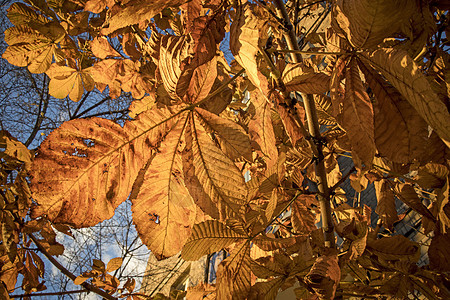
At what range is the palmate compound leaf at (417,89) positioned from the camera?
0.91ft

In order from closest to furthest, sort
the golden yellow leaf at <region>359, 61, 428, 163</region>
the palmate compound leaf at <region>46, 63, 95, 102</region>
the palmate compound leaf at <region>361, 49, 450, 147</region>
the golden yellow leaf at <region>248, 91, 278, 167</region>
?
the palmate compound leaf at <region>361, 49, 450, 147</region> < the golden yellow leaf at <region>359, 61, 428, 163</region> < the golden yellow leaf at <region>248, 91, 278, 167</region> < the palmate compound leaf at <region>46, 63, 95, 102</region>

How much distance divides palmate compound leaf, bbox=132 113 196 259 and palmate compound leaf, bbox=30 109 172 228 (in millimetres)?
21

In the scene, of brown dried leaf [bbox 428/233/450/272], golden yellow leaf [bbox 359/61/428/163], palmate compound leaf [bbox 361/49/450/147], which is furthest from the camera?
brown dried leaf [bbox 428/233/450/272]

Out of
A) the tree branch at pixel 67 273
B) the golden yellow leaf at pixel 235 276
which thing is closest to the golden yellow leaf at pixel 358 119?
the golden yellow leaf at pixel 235 276

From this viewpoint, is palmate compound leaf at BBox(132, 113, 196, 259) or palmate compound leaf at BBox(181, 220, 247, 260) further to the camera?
palmate compound leaf at BBox(181, 220, 247, 260)

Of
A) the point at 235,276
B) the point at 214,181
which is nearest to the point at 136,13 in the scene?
the point at 214,181

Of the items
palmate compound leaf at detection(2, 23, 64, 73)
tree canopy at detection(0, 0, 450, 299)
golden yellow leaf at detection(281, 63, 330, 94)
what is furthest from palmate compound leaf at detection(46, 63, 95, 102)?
golden yellow leaf at detection(281, 63, 330, 94)

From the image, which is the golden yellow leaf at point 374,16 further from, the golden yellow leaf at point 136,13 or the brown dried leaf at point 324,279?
Answer: the brown dried leaf at point 324,279

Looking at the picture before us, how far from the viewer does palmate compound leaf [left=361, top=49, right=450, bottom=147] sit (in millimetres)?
276

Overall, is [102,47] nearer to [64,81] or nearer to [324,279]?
[64,81]

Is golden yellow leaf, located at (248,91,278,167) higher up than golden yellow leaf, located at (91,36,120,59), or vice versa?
golden yellow leaf, located at (91,36,120,59)

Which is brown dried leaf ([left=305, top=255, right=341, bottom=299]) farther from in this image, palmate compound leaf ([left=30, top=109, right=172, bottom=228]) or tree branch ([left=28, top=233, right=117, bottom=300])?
tree branch ([left=28, top=233, right=117, bottom=300])

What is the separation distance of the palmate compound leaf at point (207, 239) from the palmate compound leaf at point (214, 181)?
0.21 m

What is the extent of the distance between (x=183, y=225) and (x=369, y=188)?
6.36 ft
